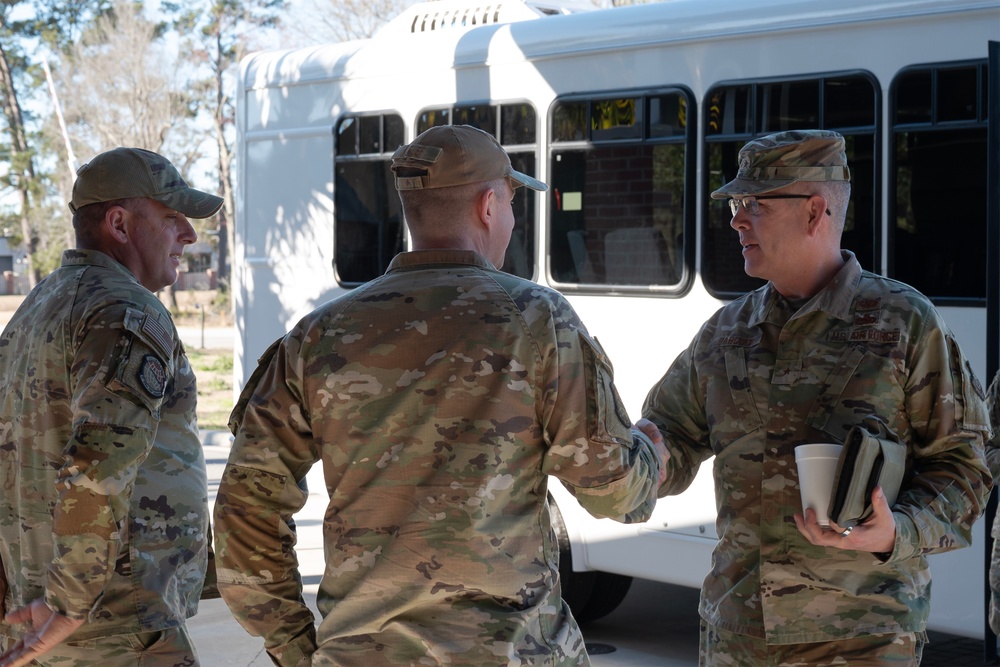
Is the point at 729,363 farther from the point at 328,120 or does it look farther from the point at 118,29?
the point at 118,29

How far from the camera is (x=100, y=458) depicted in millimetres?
2984

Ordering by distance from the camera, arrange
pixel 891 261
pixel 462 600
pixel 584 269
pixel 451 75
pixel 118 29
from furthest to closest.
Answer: pixel 118 29 < pixel 451 75 < pixel 584 269 < pixel 891 261 < pixel 462 600

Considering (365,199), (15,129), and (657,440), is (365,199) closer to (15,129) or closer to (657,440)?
(657,440)

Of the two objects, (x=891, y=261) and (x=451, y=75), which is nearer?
(x=891, y=261)

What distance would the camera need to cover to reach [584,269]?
6.25 metres

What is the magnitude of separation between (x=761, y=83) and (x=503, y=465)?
3581mm

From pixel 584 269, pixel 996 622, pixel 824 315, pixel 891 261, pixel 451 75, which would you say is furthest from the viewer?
pixel 451 75

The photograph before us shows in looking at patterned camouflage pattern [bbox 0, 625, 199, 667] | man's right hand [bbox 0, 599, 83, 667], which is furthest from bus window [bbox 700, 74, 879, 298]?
man's right hand [bbox 0, 599, 83, 667]

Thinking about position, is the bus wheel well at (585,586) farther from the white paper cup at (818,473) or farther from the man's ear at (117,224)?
the white paper cup at (818,473)

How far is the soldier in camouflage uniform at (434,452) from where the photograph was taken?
8.14 ft

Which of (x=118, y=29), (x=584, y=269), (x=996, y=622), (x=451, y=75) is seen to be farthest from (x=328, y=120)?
(x=118, y=29)

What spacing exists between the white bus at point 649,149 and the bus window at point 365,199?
13 millimetres

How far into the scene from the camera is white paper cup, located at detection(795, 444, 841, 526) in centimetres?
270

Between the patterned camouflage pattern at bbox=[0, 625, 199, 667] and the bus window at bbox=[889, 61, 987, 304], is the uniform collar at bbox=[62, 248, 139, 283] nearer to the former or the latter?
the patterned camouflage pattern at bbox=[0, 625, 199, 667]
